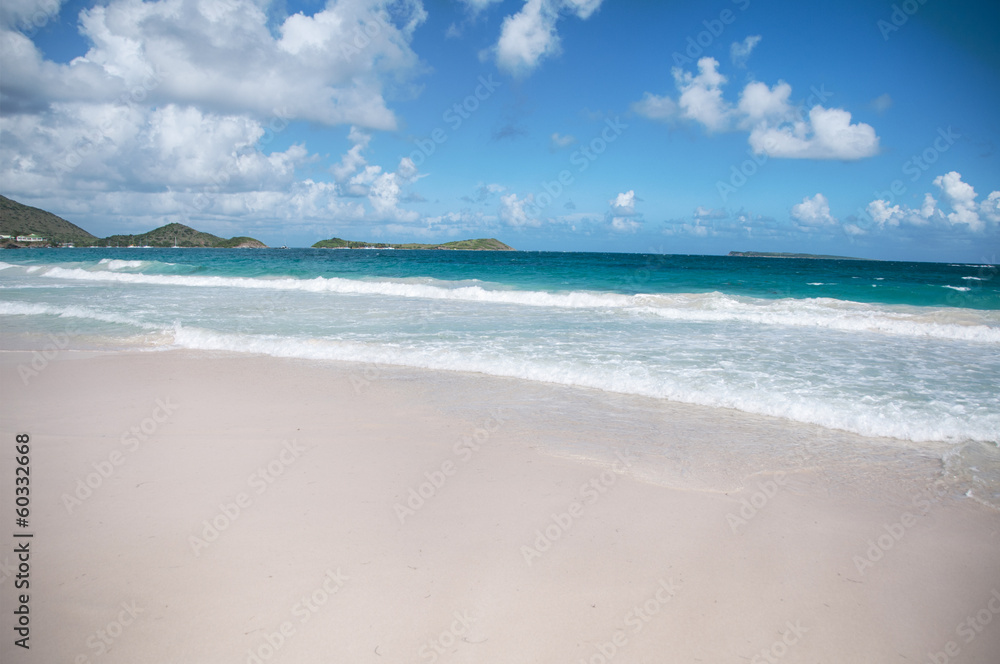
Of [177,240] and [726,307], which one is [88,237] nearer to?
[177,240]

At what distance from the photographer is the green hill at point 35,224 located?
11481cm

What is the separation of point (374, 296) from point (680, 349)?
1499 cm

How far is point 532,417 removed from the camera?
6.27m

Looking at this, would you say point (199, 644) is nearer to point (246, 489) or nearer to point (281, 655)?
point (281, 655)

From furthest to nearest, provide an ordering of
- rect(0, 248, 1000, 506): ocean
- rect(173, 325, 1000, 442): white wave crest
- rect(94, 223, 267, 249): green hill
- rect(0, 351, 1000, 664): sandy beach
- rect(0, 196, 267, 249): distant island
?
rect(94, 223, 267, 249): green hill → rect(0, 196, 267, 249): distant island → rect(0, 248, 1000, 506): ocean → rect(173, 325, 1000, 442): white wave crest → rect(0, 351, 1000, 664): sandy beach

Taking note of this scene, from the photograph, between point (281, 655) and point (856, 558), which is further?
point (856, 558)

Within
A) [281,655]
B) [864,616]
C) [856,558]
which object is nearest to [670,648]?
[864,616]

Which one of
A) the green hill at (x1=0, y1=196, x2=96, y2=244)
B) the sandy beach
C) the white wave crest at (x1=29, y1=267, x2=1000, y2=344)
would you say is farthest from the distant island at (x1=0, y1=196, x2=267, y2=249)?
the sandy beach

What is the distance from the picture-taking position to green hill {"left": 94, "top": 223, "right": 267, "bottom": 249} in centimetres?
13925

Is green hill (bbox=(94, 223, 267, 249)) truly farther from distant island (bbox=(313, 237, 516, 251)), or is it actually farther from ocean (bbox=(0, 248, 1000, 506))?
ocean (bbox=(0, 248, 1000, 506))

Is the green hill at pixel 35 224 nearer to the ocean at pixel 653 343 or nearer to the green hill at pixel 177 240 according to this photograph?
the green hill at pixel 177 240

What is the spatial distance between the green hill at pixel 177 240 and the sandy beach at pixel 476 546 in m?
151

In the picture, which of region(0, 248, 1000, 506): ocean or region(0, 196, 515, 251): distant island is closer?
region(0, 248, 1000, 506): ocean

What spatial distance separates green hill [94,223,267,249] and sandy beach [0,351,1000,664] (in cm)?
15090
